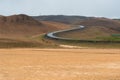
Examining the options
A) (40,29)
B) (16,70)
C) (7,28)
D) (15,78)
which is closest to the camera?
(15,78)

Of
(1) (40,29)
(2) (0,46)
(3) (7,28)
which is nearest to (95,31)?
(1) (40,29)

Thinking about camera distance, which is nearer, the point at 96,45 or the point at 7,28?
the point at 96,45

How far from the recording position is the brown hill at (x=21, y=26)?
95925 millimetres

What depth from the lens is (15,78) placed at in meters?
21.9

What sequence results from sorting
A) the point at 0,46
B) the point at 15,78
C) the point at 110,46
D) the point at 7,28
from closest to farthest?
1. the point at 15,78
2. the point at 0,46
3. the point at 110,46
4. the point at 7,28

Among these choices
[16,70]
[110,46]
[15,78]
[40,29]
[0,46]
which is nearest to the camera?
[15,78]

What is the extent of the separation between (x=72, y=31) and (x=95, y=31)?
615 cm

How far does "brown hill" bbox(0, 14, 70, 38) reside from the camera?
3777 inches

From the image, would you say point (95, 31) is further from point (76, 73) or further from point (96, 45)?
point (76, 73)

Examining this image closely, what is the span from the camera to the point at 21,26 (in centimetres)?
10244

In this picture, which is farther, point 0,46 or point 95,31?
point 95,31

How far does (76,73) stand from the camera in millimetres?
24297

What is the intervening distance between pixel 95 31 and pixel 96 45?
35524mm

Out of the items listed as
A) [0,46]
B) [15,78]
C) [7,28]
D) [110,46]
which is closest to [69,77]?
[15,78]
